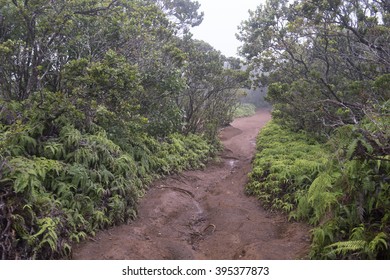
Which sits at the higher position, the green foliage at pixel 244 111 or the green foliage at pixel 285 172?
the green foliage at pixel 244 111

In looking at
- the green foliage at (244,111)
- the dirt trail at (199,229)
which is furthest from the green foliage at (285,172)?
the green foliage at (244,111)

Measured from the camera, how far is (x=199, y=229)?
775 cm

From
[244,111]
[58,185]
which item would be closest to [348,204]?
[58,185]

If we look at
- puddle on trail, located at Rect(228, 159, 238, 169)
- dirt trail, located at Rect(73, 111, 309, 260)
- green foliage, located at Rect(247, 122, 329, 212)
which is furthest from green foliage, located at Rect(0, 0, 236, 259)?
green foliage, located at Rect(247, 122, 329, 212)

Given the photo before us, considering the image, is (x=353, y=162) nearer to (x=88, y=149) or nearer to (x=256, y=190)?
(x=256, y=190)

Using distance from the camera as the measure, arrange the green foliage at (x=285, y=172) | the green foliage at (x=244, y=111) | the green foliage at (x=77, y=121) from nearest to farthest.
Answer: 1. the green foliage at (x=77, y=121)
2. the green foliage at (x=285, y=172)
3. the green foliage at (x=244, y=111)

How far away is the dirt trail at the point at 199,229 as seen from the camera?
6.02 m

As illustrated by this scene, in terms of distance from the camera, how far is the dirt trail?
6023 millimetres

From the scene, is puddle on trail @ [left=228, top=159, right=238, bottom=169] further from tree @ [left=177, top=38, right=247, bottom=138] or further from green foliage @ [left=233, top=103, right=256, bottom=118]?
green foliage @ [left=233, top=103, right=256, bottom=118]

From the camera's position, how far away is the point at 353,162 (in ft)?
18.1

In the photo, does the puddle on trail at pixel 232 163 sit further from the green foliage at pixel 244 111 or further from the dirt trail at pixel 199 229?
the green foliage at pixel 244 111

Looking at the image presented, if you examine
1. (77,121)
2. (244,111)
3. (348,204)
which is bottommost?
(348,204)

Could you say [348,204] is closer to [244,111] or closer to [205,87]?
[205,87]

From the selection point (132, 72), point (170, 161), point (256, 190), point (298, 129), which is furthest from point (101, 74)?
point (298, 129)
